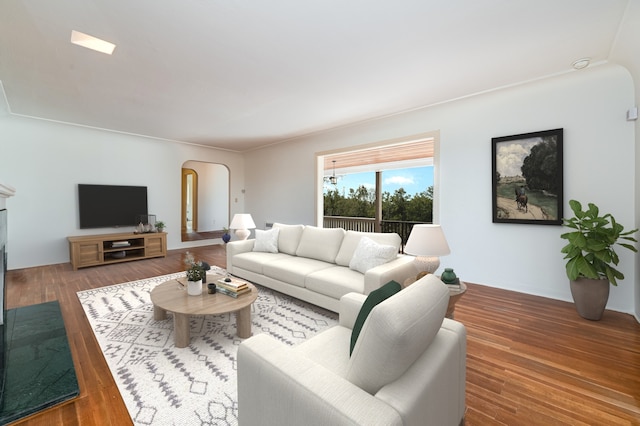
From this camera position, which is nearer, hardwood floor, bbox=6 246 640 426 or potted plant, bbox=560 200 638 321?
hardwood floor, bbox=6 246 640 426

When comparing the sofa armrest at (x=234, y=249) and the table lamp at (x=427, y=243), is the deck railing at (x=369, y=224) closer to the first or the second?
the sofa armrest at (x=234, y=249)

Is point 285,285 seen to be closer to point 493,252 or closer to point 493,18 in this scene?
point 493,252

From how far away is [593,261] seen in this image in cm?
279

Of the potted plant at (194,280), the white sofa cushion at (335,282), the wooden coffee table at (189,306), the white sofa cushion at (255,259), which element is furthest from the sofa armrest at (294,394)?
the white sofa cushion at (255,259)

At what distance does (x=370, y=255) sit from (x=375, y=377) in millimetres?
2024

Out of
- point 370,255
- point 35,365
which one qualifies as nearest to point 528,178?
point 370,255

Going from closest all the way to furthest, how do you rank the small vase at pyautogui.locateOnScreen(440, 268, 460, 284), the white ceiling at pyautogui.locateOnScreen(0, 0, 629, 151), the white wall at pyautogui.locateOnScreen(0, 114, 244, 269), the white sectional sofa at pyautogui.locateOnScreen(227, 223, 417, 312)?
the white ceiling at pyautogui.locateOnScreen(0, 0, 629, 151) < the small vase at pyautogui.locateOnScreen(440, 268, 460, 284) < the white sectional sofa at pyautogui.locateOnScreen(227, 223, 417, 312) < the white wall at pyautogui.locateOnScreen(0, 114, 244, 269)

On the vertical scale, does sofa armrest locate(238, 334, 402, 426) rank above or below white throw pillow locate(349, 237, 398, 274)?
below

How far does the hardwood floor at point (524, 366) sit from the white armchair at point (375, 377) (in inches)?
28.8

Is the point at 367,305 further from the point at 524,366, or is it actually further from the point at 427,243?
the point at 524,366

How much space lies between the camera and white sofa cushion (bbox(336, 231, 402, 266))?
3.20 meters

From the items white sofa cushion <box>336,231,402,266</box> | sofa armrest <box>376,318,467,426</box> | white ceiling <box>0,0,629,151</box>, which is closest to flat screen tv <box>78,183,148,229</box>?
white ceiling <box>0,0,629,151</box>

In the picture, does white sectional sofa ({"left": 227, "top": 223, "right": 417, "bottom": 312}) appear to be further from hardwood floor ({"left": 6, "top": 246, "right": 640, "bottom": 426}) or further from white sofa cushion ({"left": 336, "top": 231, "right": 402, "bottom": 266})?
hardwood floor ({"left": 6, "top": 246, "right": 640, "bottom": 426})

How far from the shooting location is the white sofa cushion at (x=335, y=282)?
2.72 metres
